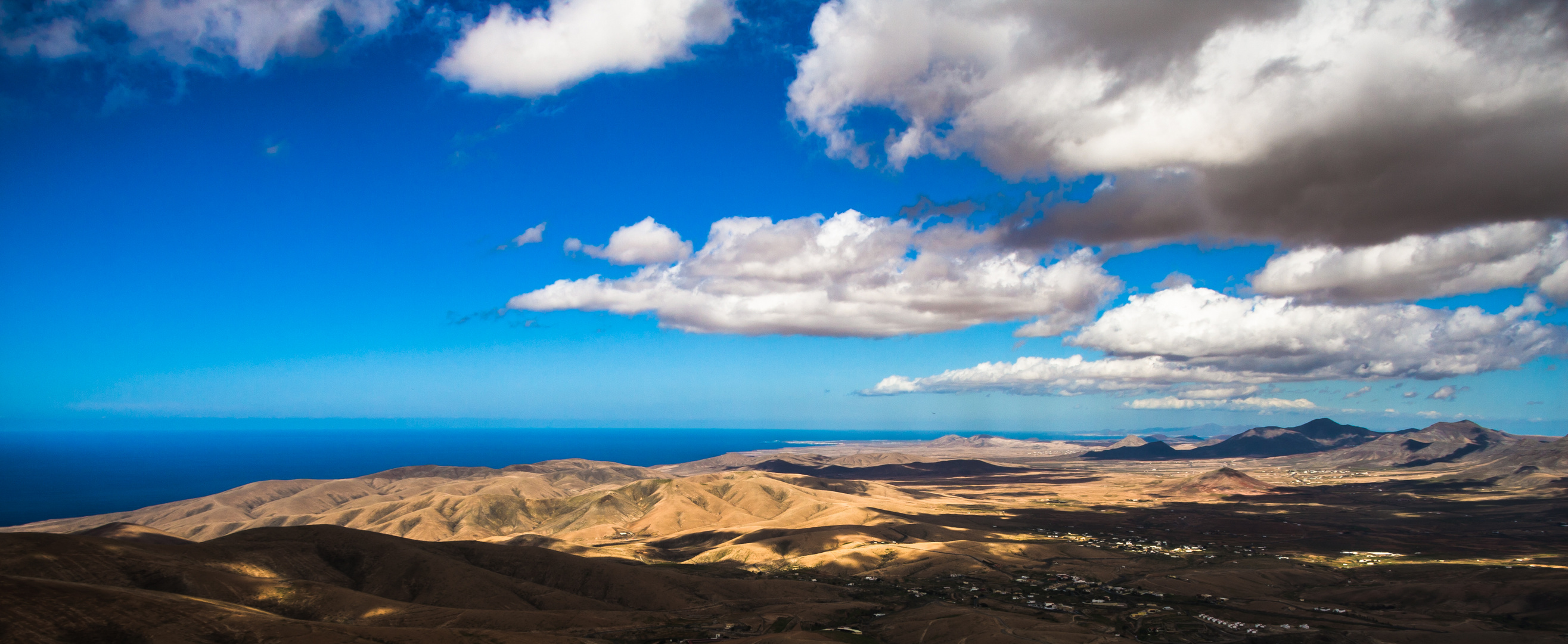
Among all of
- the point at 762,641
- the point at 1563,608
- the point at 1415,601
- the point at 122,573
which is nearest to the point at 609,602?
the point at 762,641

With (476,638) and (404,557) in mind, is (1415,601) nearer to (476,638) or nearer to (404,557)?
(476,638)

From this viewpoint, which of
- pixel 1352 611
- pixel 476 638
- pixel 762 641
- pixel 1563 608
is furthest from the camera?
pixel 1352 611

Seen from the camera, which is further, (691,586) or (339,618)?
(691,586)

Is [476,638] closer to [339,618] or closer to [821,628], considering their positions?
[339,618]

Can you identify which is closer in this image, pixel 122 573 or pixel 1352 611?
pixel 122 573

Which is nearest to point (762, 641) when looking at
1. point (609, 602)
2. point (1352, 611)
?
point (609, 602)

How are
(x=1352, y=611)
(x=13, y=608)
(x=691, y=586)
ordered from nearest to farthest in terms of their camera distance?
(x=13, y=608) < (x=1352, y=611) < (x=691, y=586)

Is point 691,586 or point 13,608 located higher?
point 13,608

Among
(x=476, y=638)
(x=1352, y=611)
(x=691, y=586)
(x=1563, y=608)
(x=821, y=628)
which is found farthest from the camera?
(x=691, y=586)

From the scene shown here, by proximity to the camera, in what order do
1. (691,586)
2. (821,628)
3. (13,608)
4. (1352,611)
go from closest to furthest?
(13,608) < (821,628) < (1352,611) < (691,586)
